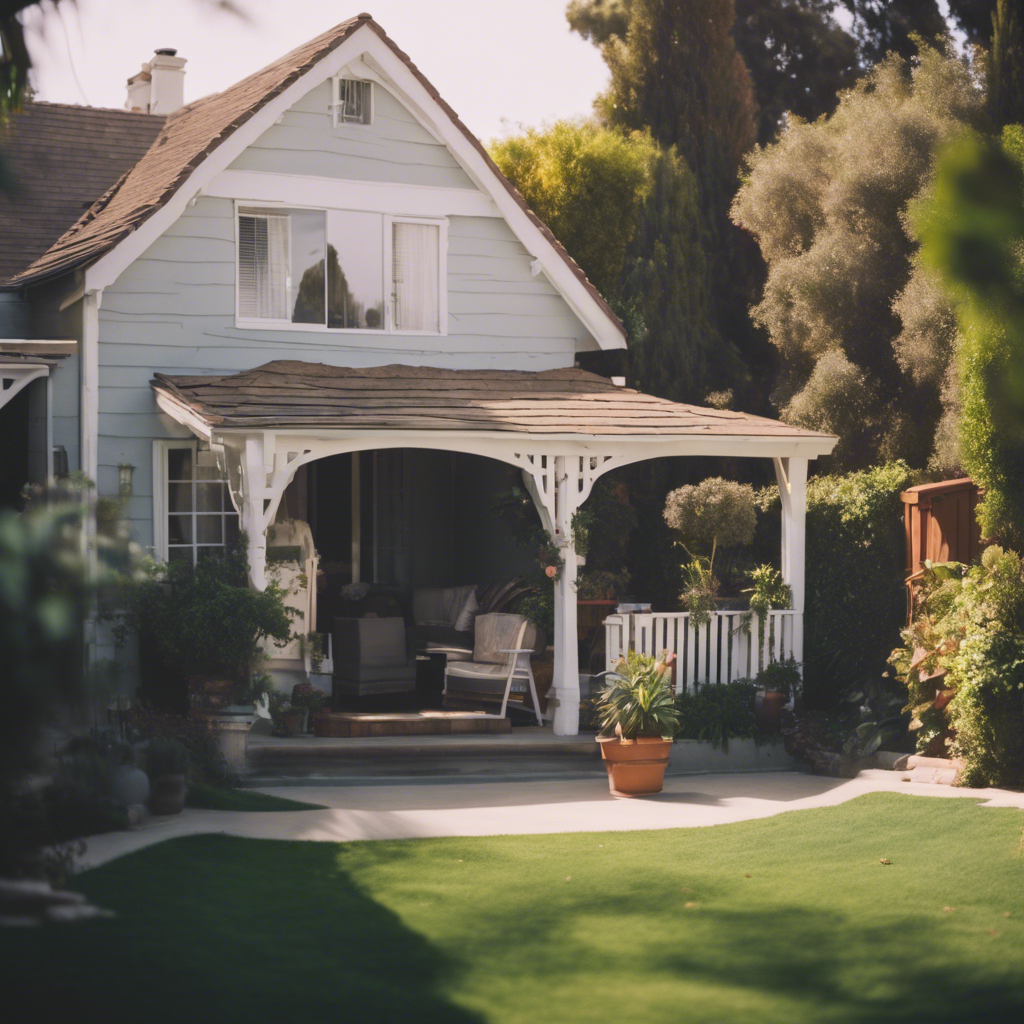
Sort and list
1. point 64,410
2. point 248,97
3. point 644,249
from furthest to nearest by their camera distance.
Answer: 1. point 644,249
2. point 248,97
3. point 64,410

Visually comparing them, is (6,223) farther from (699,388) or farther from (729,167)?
(729,167)

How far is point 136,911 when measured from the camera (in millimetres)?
6570

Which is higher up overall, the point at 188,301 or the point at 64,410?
the point at 188,301

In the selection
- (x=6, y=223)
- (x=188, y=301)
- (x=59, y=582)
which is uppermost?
(x=6, y=223)

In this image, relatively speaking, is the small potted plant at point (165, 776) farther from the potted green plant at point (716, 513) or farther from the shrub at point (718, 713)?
the potted green plant at point (716, 513)

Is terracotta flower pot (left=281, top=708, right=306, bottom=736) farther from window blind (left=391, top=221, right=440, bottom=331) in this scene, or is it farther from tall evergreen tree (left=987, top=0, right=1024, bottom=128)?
tall evergreen tree (left=987, top=0, right=1024, bottom=128)

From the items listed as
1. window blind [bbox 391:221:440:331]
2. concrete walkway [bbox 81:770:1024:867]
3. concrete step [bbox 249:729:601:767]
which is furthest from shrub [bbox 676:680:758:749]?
window blind [bbox 391:221:440:331]

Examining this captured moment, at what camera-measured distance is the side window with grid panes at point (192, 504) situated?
13.4m

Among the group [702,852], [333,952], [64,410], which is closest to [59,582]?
[333,952]

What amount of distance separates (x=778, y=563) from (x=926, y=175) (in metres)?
5.27

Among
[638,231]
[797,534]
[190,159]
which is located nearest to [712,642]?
[797,534]

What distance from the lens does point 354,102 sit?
46.0ft

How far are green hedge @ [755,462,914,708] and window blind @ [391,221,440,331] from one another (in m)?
4.52

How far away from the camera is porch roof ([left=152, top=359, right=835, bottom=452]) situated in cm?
1169
